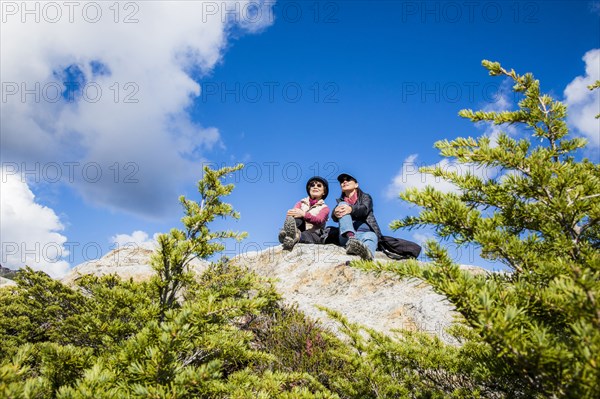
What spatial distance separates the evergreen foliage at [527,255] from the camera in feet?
4.20

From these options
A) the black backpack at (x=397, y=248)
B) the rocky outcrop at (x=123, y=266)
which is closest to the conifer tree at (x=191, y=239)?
the black backpack at (x=397, y=248)

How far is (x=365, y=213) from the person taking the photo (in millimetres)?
7664

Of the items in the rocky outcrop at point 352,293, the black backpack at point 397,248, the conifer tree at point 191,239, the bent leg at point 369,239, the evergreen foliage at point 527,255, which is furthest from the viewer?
the black backpack at point 397,248

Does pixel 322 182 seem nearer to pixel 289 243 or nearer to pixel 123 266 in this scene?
pixel 289 243

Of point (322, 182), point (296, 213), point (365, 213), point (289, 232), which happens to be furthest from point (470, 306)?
point (322, 182)

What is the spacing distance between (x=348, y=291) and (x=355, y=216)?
1.96 metres

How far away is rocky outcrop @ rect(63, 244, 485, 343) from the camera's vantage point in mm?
5137

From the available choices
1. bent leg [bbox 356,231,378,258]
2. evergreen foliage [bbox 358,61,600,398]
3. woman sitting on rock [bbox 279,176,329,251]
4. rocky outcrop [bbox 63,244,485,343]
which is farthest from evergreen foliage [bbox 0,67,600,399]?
woman sitting on rock [bbox 279,176,329,251]

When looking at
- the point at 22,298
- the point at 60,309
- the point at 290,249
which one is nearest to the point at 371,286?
the point at 290,249

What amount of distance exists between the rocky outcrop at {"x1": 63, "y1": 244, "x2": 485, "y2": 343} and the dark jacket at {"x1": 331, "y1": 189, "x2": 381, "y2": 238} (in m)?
0.96

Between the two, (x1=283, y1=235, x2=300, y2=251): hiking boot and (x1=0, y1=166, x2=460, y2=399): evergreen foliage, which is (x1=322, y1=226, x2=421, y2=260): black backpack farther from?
(x1=0, y1=166, x2=460, y2=399): evergreen foliage

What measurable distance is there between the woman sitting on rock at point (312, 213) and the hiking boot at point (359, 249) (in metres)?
1.83

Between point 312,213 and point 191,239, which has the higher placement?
point 312,213

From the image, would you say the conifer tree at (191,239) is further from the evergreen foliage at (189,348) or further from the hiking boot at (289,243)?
the hiking boot at (289,243)
